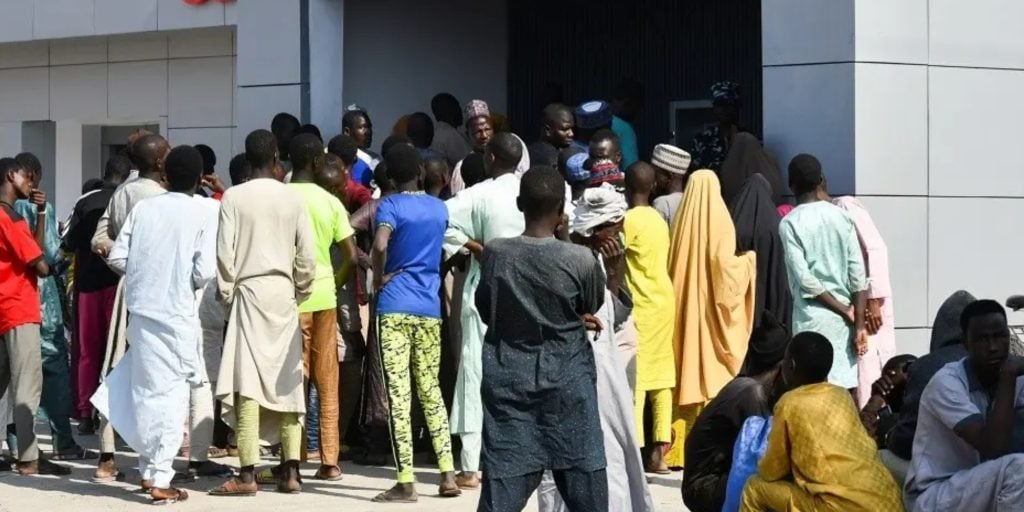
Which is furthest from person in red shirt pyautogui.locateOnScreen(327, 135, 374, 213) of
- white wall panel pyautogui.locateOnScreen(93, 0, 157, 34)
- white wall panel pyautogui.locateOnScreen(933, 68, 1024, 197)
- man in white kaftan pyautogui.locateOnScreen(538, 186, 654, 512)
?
white wall panel pyautogui.locateOnScreen(93, 0, 157, 34)

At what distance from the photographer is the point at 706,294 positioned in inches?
429

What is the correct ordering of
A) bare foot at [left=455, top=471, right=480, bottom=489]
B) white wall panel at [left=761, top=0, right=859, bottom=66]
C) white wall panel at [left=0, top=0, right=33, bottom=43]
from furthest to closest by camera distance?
white wall panel at [left=0, top=0, right=33, bottom=43], white wall panel at [left=761, top=0, right=859, bottom=66], bare foot at [left=455, top=471, right=480, bottom=489]

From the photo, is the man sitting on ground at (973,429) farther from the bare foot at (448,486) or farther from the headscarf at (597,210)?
the bare foot at (448,486)

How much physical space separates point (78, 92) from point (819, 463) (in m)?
12.2

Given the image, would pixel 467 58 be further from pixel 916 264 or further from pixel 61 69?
pixel 916 264

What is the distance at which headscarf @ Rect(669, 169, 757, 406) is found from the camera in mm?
10812

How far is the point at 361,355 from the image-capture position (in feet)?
36.8

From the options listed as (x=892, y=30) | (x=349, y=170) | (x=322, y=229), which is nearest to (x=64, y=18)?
(x=349, y=170)

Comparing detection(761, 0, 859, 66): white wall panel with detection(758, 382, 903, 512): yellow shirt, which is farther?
detection(761, 0, 859, 66): white wall panel

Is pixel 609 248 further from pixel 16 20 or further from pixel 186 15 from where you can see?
pixel 16 20

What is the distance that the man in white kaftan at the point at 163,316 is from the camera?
31.6 feet

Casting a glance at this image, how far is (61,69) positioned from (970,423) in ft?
41.2

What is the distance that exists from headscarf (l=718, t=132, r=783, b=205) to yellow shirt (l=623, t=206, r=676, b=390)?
3.71 ft

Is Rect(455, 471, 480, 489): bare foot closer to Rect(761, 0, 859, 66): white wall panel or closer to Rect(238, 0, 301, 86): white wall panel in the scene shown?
Rect(761, 0, 859, 66): white wall panel
